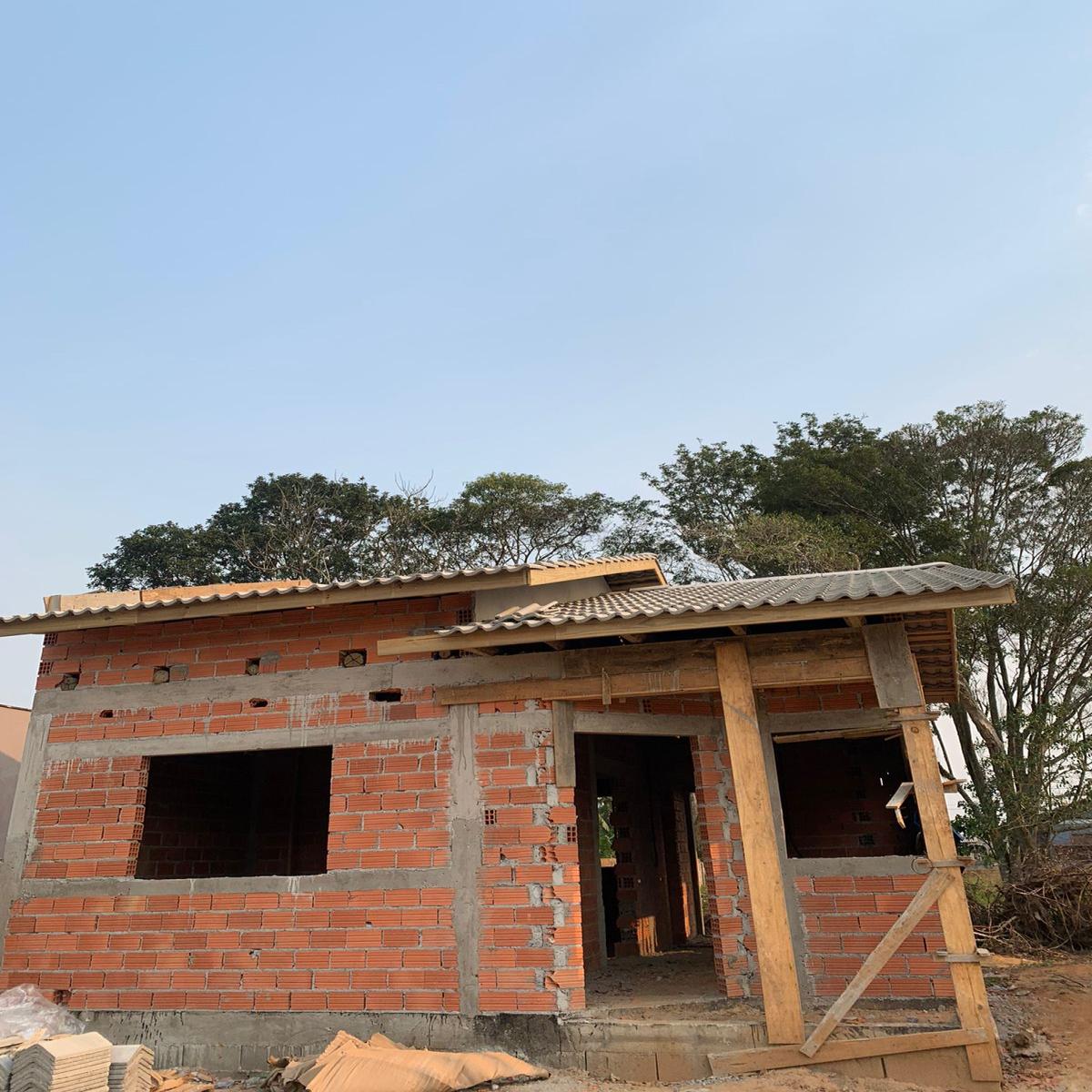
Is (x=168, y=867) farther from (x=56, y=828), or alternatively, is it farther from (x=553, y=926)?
(x=553, y=926)

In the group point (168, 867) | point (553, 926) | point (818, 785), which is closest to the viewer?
point (553, 926)

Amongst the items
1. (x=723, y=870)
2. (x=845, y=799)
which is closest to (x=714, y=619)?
(x=723, y=870)

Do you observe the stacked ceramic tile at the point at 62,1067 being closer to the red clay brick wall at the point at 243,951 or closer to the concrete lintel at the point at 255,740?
the red clay brick wall at the point at 243,951

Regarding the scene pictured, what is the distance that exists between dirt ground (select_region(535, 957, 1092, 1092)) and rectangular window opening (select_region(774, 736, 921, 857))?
1710 mm

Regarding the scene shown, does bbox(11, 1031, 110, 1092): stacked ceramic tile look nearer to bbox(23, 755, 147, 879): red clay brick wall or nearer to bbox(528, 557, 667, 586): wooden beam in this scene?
bbox(23, 755, 147, 879): red clay brick wall

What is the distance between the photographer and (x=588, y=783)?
31.6 feet

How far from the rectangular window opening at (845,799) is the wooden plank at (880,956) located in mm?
4408

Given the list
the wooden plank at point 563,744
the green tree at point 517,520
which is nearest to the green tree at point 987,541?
the green tree at point 517,520

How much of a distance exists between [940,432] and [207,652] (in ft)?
59.4

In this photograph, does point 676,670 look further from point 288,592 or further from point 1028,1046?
point 1028,1046

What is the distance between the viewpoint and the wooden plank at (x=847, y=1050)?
5.32 meters

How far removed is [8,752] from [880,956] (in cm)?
1008

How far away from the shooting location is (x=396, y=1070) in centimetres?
535

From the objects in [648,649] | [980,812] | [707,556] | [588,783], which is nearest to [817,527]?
[707,556]
